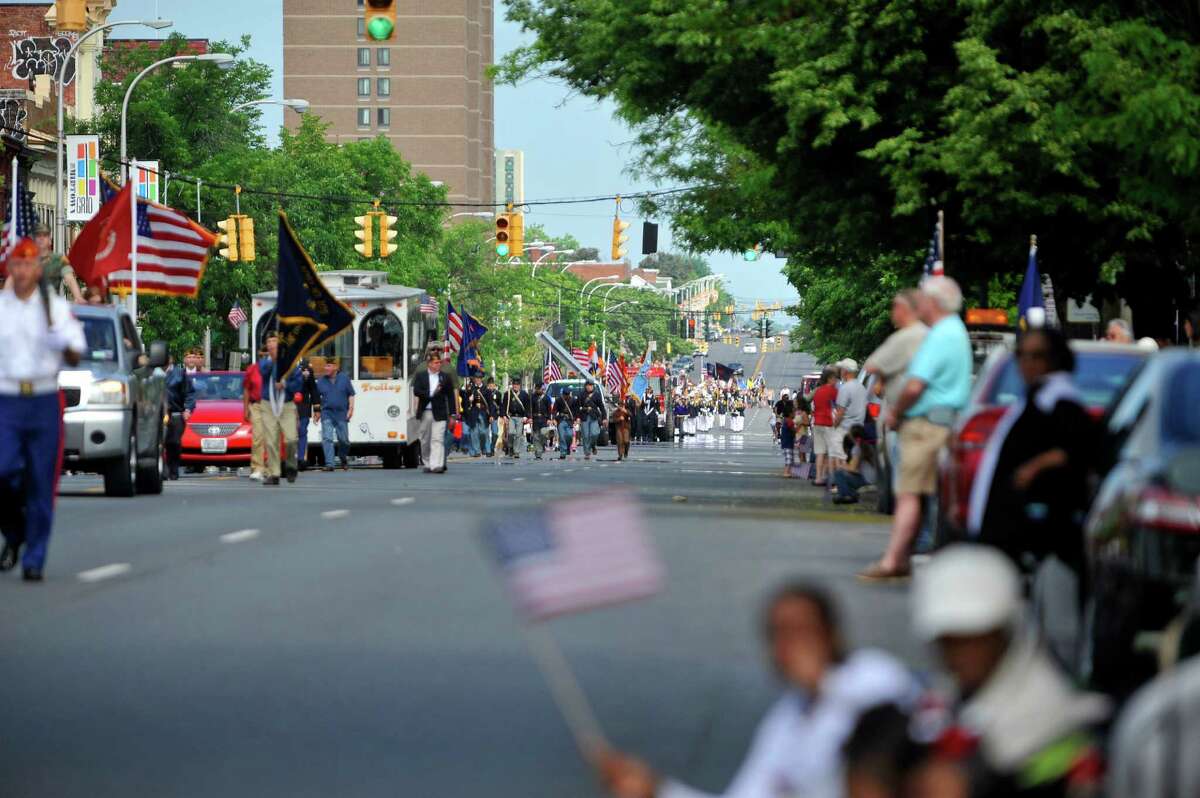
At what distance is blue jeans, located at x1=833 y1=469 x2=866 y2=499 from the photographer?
26984mm

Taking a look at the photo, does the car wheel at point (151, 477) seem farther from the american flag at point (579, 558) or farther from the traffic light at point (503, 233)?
the traffic light at point (503, 233)

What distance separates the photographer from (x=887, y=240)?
31750 mm

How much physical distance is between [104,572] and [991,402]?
5544 millimetres

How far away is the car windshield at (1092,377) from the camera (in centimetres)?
1435

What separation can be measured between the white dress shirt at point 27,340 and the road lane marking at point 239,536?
4229mm

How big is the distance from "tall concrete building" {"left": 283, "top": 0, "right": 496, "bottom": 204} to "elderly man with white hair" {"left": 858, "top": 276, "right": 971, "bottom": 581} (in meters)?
179

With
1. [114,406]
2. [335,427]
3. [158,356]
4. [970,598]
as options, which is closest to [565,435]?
[335,427]

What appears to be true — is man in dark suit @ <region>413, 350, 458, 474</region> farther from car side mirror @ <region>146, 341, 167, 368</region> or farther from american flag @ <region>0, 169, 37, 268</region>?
car side mirror @ <region>146, 341, 167, 368</region>

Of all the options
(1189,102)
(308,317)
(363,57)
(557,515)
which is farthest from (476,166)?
(557,515)

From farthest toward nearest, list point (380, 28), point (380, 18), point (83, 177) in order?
1. point (83, 177)
2. point (380, 28)
3. point (380, 18)

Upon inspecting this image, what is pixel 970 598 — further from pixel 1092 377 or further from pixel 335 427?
pixel 335 427

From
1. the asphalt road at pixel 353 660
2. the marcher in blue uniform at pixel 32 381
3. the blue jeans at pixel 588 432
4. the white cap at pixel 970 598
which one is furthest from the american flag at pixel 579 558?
the blue jeans at pixel 588 432

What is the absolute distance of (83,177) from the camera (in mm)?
54844

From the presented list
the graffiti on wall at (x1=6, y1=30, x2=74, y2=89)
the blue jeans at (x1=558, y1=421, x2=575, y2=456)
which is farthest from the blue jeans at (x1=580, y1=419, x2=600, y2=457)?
the graffiti on wall at (x1=6, y1=30, x2=74, y2=89)
